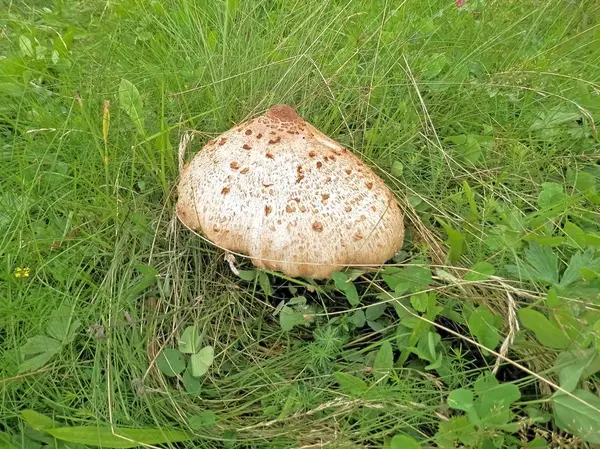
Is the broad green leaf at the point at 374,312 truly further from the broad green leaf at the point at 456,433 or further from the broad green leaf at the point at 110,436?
the broad green leaf at the point at 110,436

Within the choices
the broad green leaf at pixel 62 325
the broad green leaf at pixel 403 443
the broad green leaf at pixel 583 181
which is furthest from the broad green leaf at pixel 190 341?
the broad green leaf at pixel 583 181

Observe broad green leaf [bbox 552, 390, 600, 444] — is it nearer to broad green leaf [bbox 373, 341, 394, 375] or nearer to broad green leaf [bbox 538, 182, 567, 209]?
broad green leaf [bbox 373, 341, 394, 375]

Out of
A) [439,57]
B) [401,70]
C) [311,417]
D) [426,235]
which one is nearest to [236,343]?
[311,417]

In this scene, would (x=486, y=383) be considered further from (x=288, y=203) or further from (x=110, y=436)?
(x=110, y=436)

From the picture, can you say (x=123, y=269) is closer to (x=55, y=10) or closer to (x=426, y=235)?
(x=426, y=235)

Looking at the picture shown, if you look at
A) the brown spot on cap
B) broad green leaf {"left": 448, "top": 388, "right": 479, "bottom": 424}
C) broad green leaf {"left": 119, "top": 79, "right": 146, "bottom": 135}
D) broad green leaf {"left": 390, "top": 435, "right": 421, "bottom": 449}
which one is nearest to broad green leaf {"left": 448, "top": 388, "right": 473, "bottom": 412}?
broad green leaf {"left": 448, "top": 388, "right": 479, "bottom": 424}

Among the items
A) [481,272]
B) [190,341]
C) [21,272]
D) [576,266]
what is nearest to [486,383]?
[481,272]

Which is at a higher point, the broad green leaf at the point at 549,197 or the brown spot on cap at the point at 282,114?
the brown spot on cap at the point at 282,114
